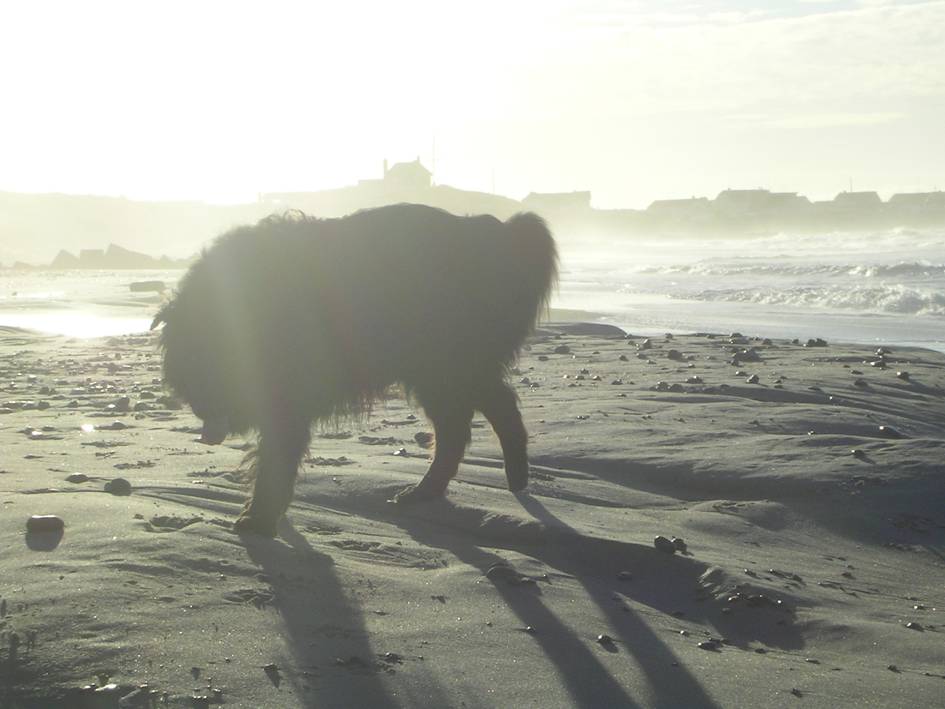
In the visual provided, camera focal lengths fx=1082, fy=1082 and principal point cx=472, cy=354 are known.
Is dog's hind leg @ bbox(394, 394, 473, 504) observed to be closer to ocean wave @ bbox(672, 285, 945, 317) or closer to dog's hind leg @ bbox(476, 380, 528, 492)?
Answer: dog's hind leg @ bbox(476, 380, 528, 492)

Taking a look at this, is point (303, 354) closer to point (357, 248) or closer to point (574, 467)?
point (357, 248)

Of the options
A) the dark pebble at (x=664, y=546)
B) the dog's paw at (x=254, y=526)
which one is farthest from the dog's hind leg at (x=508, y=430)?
the dog's paw at (x=254, y=526)

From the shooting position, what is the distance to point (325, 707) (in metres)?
2.97

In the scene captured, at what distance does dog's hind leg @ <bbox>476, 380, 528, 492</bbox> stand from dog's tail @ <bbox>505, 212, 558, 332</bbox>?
0.43 m

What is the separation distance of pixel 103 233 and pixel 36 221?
32.2 feet

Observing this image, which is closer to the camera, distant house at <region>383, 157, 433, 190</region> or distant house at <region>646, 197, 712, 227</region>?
distant house at <region>383, 157, 433, 190</region>

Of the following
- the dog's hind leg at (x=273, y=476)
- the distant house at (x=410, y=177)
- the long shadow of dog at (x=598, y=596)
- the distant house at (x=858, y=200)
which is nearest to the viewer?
the long shadow of dog at (x=598, y=596)

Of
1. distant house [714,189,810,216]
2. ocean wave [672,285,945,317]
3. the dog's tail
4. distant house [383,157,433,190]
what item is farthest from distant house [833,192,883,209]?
the dog's tail

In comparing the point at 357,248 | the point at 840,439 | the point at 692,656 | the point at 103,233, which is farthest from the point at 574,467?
the point at 103,233

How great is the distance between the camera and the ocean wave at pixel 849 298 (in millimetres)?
23844

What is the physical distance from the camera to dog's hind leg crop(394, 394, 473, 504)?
6.01 meters

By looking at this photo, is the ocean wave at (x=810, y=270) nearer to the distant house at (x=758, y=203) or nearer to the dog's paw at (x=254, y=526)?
the dog's paw at (x=254, y=526)

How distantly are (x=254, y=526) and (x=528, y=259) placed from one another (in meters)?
2.36

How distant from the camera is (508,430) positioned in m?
6.32
